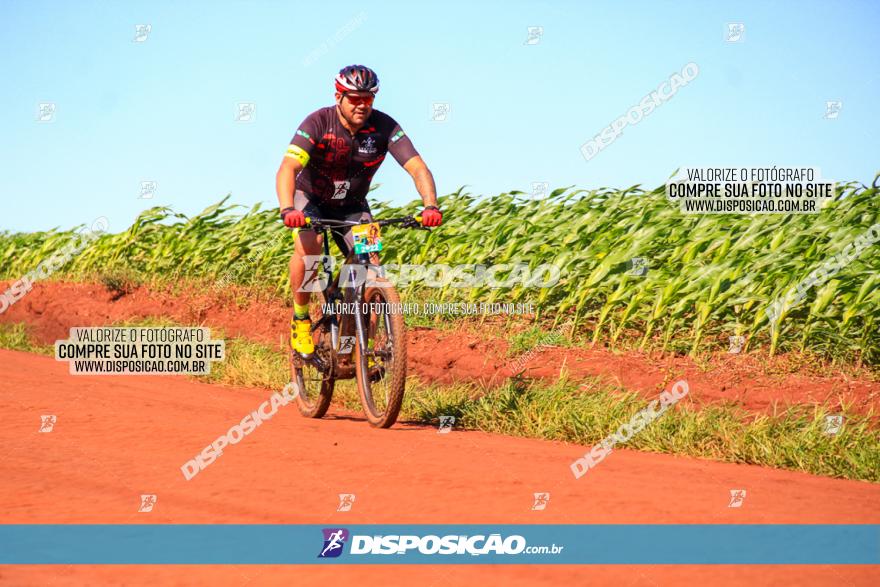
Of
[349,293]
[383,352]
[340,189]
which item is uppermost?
[340,189]

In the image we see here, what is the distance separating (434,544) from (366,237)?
336 cm

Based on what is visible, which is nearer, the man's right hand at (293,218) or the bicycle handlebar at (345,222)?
the man's right hand at (293,218)

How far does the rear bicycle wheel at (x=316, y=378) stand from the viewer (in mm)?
7836

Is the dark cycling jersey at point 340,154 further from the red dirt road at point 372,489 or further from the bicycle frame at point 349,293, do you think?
the red dirt road at point 372,489

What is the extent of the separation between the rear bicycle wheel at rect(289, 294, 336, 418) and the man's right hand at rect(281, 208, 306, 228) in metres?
1.10

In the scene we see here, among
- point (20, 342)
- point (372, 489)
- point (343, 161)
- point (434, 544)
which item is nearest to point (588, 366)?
point (343, 161)

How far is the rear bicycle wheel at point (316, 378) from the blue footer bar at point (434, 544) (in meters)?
3.51

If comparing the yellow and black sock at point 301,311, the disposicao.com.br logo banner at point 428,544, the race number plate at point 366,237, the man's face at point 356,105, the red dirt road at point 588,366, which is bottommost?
the disposicao.com.br logo banner at point 428,544

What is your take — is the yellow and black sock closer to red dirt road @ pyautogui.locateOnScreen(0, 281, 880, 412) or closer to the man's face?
the man's face

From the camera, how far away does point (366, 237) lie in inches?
277

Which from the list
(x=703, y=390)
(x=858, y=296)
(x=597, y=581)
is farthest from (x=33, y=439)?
(x=858, y=296)

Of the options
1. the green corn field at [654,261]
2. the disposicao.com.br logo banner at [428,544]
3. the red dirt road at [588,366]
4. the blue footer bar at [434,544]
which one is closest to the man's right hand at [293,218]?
the red dirt road at [588,366]

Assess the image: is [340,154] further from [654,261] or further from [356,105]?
[654,261]

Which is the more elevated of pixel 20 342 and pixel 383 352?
pixel 383 352
